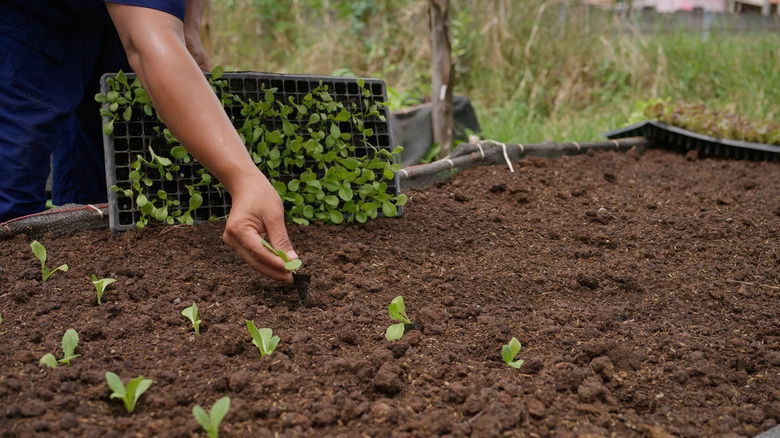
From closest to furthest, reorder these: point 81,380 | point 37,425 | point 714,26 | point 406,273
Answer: point 37,425
point 81,380
point 406,273
point 714,26

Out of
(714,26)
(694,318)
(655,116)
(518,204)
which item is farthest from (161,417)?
(714,26)

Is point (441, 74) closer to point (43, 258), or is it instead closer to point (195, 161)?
point (195, 161)

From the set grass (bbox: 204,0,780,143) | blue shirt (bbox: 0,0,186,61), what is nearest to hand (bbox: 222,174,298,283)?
blue shirt (bbox: 0,0,186,61)

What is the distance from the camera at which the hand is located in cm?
151

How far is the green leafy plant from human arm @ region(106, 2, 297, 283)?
1.32ft

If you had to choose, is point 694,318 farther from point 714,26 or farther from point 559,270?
A: point 714,26

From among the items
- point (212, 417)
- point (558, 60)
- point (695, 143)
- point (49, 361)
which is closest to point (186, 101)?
point (49, 361)

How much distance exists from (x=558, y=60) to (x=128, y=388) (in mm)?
5488

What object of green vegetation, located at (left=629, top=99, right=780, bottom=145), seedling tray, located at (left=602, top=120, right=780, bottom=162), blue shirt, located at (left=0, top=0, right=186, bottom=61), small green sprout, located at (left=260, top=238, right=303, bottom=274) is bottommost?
small green sprout, located at (left=260, top=238, right=303, bottom=274)

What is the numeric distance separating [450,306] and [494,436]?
603 mm

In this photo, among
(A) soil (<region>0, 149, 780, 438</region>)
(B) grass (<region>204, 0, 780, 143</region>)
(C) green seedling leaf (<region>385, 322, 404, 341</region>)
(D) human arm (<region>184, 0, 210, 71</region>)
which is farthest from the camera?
(B) grass (<region>204, 0, 780, 143</region>)

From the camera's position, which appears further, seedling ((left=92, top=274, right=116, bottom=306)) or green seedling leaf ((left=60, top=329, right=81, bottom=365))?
seedling ((left=92, top=274, right=116, bottom=306))

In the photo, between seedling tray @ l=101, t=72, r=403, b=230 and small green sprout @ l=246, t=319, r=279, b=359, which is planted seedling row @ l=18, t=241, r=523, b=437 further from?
seedling tray @ l=101, t=72, r=403, b=230

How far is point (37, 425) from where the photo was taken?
1115mm
